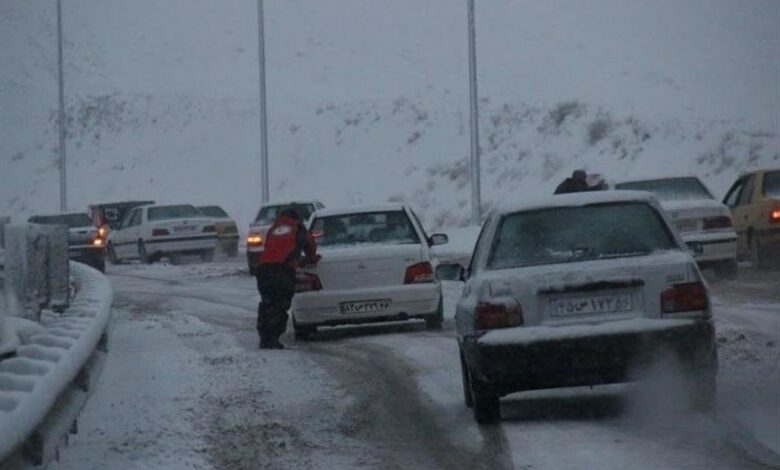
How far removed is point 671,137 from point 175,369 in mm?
41651

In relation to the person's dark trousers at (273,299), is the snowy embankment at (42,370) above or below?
above

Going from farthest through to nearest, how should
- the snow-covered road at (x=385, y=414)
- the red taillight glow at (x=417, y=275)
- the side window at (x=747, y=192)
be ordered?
the side window at (x=747, y=192) < the red taillight glow at (x=417, y=275) < the snow-covered road at (x=385, y=414)

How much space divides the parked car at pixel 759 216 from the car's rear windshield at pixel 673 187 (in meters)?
0.80

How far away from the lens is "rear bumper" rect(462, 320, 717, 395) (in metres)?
10.0

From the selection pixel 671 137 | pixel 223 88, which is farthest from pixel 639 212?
pixel 223 88

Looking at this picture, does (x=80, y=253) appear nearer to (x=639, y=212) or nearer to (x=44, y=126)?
(x=639, y=212)

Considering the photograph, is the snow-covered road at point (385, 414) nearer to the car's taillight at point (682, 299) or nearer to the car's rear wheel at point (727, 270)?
the car's taillight at point (682, 299)

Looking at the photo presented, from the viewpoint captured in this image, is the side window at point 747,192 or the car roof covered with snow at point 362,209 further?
the side window at point 747,192

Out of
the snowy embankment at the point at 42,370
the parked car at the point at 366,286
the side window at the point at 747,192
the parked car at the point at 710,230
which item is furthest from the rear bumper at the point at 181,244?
the snowy embankment at the point at 42,370

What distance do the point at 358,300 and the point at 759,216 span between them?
8887mm

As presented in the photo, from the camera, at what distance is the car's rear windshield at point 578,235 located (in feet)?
34.9

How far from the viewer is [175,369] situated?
14578 mm

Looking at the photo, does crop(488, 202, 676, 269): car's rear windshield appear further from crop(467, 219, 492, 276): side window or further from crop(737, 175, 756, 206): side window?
crop(737, 175, 756, 206): side window

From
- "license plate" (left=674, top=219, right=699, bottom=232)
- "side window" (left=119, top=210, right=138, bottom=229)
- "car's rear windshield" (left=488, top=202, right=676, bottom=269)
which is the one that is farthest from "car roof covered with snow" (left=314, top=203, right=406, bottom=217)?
"side window" (left=119, top=210, right=138, bottom=229)
